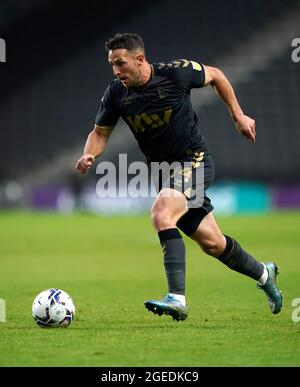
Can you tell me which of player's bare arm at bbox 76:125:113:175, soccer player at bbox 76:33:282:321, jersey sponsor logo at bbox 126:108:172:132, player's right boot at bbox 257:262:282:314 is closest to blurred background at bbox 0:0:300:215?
player's bare arm at bbox 76:125:113:175

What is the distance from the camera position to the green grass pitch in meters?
5.32

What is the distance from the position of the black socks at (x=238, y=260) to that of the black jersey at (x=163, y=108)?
0.83 metres

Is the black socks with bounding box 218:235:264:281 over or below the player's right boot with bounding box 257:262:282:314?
over

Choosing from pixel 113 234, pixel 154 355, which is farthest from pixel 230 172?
pixel 154 355

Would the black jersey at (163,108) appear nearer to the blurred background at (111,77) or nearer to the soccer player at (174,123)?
the soccer player at (174,123)

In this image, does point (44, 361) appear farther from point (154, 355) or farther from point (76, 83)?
point (76, 83)

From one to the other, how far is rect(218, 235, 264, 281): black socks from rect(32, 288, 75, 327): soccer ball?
1349 mm

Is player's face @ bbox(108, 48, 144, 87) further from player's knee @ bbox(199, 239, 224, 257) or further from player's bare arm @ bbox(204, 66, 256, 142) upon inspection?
player's knee @ bbox(199, 239, 224, 257)

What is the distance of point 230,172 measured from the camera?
32.9 m

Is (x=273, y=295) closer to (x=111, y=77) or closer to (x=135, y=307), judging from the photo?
(x=135, y=307)

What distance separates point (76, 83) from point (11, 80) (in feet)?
8.55

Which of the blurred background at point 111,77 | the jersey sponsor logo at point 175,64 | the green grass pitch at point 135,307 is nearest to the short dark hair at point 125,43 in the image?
the jersey sponsor logo at point 175,64

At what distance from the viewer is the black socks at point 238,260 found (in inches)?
278

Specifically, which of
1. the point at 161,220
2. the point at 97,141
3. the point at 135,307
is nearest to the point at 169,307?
the point at 161,220
